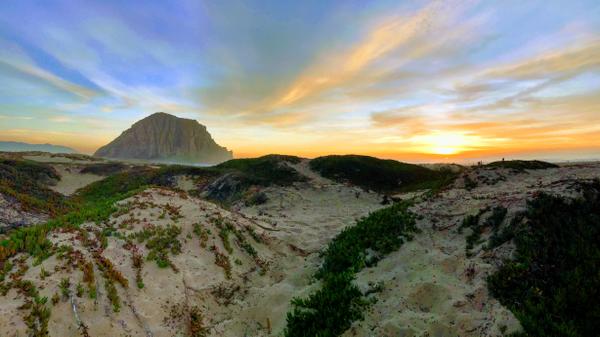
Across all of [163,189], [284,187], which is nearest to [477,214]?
[163,189]

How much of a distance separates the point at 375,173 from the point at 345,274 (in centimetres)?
3347

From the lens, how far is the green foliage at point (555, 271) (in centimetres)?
597

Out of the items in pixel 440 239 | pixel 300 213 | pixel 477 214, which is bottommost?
pixel 300 213

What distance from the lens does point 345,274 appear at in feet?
32.0

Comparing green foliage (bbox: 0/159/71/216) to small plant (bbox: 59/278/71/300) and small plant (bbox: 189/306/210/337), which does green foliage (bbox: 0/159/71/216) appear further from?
small plant (bbox: 189/306/210/337)

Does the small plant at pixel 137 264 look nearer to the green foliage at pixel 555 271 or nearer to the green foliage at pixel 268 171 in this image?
the green foliage at pixel 555 271

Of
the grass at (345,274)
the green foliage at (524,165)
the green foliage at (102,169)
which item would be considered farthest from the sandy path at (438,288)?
the green foliage at (102,169)

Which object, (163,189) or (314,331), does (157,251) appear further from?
(163,189)

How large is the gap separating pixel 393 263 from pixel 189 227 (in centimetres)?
844

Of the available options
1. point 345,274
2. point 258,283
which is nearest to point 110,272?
point 258,283

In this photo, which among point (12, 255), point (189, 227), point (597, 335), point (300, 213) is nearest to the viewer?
point (597, 335)

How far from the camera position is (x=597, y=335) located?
18.2ft

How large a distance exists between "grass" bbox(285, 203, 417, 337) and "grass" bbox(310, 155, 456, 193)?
2378cm

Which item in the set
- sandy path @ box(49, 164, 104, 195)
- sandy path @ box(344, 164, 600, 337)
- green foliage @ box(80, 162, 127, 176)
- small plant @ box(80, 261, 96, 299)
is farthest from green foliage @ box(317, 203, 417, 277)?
green foliage @ box(80, 162, 127, 176)
